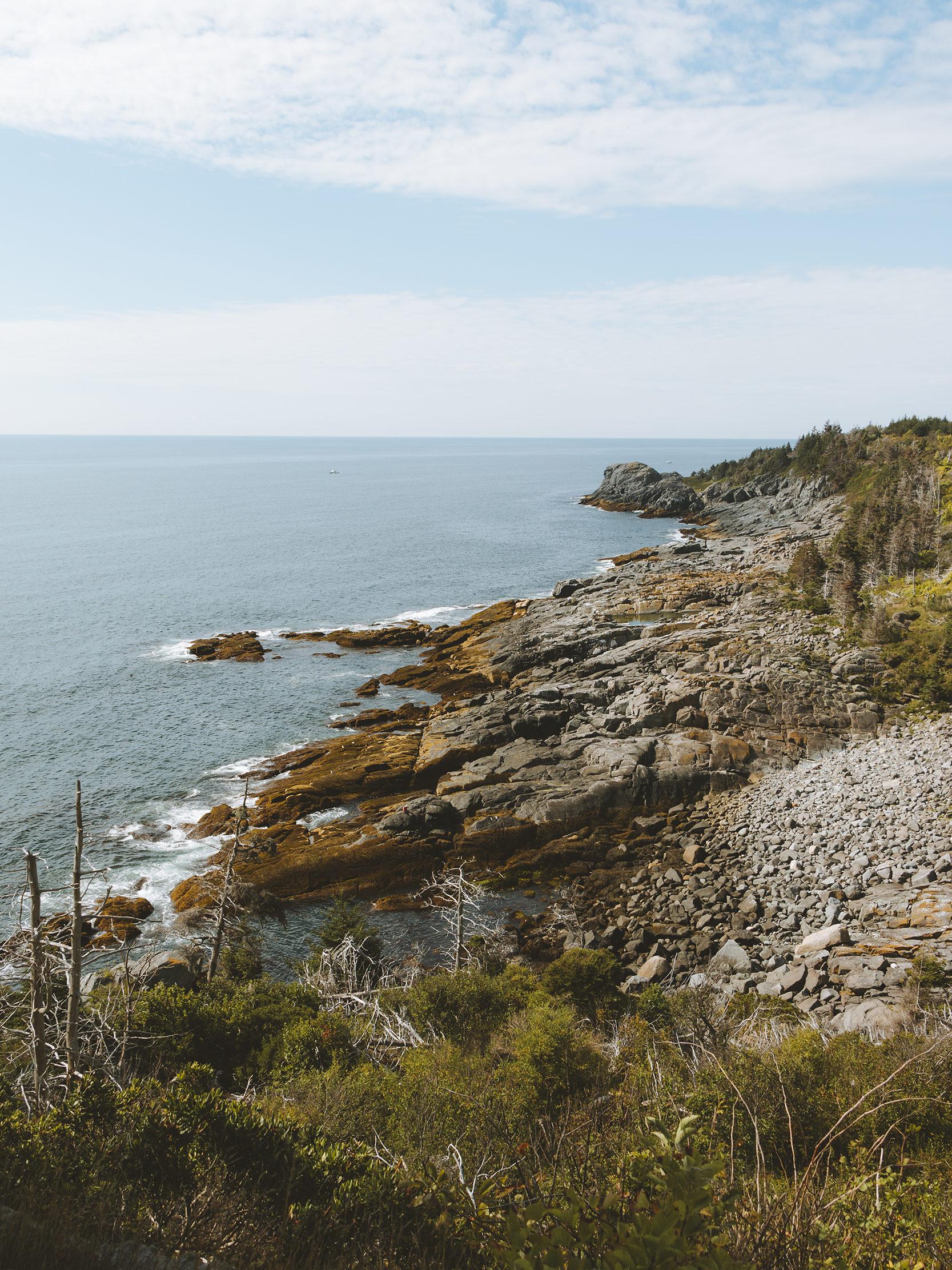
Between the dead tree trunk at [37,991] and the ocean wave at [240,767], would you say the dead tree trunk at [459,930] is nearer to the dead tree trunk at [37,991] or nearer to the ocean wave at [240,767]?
the dead tree trunk at [37,991]

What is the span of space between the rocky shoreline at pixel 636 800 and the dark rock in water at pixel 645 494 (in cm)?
8612

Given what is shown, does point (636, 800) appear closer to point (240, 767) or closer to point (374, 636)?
point (240, 767)

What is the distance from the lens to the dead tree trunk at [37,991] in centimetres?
1279

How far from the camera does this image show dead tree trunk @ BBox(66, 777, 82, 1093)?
13.0m

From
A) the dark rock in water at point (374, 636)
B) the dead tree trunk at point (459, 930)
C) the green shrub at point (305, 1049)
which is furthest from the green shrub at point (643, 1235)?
the dark rock in water at point (374, 636)

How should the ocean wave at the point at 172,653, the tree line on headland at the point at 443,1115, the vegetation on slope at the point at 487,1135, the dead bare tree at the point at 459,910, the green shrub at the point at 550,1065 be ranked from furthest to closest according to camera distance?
1. the ocean wave at the point at 172,653
2. the dead bare tree at the point at 459,910
3. the green shrub at the point at 550,1065
4. the tree line on headland at the point at 443,1115
5. the vegetation on slope at the point at 487,1135

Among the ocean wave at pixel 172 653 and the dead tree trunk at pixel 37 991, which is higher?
the dead tree trunk at pixel 37 991

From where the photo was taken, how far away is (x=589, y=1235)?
468cm

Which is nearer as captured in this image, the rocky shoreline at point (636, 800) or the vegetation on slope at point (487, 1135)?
the vegetation on slope at point (487, 1135)

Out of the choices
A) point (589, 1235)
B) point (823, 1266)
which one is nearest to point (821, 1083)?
point (823, 1266)

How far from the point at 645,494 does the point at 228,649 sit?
109 m

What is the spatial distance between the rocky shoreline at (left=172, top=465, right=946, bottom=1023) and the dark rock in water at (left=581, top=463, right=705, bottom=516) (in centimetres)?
8612

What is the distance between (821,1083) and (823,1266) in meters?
8.86

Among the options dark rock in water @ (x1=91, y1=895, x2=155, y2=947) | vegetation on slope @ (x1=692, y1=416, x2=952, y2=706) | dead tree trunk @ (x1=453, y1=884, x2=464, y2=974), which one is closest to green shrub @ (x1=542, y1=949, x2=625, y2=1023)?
dead tree trunk @ (x1=453, y1=884, x2=464, y2=974)
